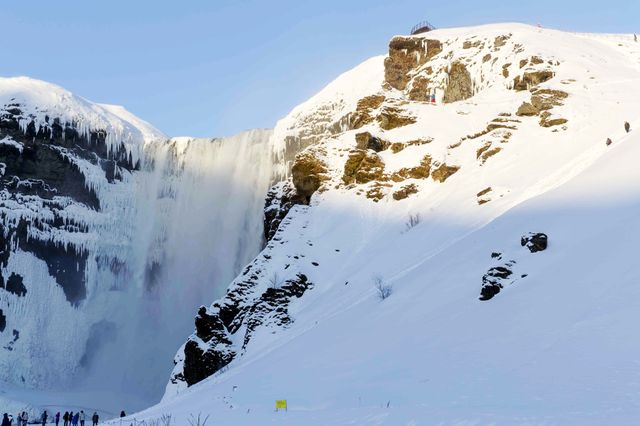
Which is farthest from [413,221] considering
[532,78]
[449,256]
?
[532,78]

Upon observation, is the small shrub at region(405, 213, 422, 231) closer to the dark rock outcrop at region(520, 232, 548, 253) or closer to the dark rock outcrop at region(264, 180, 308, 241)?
the dark rock outcrop at region(264, 180, 308, 241)

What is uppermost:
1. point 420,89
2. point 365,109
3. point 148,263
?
point 420,89

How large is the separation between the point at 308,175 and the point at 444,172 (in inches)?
436

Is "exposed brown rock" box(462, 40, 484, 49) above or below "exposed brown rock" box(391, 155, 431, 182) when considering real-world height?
above

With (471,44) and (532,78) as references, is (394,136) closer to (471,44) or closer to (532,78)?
(532,78)

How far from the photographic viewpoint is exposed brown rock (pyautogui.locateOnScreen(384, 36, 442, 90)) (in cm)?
6962

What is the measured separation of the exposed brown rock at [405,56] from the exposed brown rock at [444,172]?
2126cm

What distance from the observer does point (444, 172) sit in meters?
49.6

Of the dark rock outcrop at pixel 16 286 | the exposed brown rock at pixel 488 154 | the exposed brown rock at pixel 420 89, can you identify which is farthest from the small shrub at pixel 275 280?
the dark rock outcrop at pixel 16 286

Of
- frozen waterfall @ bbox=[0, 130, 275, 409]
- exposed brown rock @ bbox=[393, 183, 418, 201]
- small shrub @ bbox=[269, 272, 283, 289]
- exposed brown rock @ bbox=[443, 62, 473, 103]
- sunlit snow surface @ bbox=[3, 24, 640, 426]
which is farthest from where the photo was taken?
exposed brown rock @ bbox=[443, 62, 473, 103]

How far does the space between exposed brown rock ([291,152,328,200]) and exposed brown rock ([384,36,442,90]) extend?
1882cm

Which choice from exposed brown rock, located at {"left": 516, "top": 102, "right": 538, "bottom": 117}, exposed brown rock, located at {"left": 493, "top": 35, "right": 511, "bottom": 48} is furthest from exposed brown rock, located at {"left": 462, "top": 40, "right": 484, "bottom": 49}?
exposed brown rock, located at {"left": 516, "top": 102, "right": 538, "bottom": 117}

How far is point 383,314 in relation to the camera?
25.1 meters

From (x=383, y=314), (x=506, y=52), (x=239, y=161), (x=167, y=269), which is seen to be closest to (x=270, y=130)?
(x=239, y=161)
